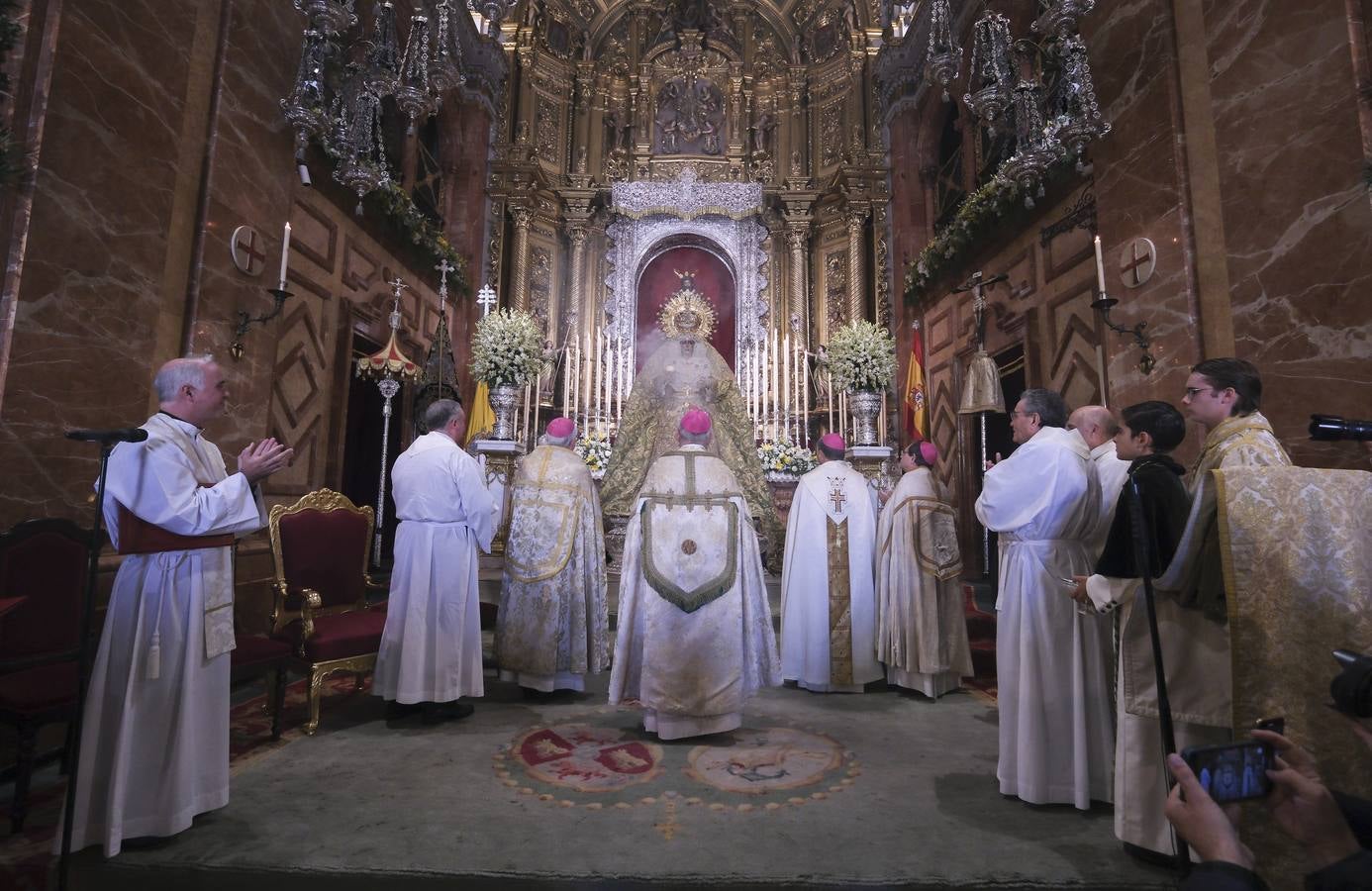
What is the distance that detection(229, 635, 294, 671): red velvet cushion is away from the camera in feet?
12.8

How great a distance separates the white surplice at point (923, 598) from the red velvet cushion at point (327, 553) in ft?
13.1

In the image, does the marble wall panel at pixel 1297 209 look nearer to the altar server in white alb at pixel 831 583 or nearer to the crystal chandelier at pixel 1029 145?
the crystal chandelier at pixel 1029 145

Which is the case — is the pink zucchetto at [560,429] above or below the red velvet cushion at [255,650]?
above

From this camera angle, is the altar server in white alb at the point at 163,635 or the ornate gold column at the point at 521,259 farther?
the ornate gold column at the point at 521,259

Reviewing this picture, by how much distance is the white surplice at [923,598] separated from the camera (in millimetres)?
5340

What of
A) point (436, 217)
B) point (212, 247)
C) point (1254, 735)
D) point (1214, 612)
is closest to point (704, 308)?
point (436, 217)

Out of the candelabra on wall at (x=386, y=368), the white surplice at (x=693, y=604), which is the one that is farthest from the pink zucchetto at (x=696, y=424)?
the candelabra on wall at (x=386, y=368)

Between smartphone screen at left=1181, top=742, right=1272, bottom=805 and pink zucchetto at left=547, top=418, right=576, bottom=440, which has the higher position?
pink zucchetto at left=547, top=418, right=576, bottom=440

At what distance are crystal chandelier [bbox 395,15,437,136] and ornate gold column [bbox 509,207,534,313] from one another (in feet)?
18.4

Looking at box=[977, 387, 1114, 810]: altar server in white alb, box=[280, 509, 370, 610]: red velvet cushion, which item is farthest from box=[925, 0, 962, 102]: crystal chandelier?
box=[280, 509, 370, 610]: red velvet cushion

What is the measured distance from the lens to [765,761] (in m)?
3.82

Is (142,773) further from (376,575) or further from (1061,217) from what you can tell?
(1061,217)

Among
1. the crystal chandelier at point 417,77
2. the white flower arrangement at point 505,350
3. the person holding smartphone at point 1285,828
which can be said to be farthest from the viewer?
the white flower arrangement at point 505,350

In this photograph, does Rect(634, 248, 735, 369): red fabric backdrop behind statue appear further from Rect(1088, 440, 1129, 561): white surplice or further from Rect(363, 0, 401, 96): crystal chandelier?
Rect(1088, 440, 1129, 561): white surplice
